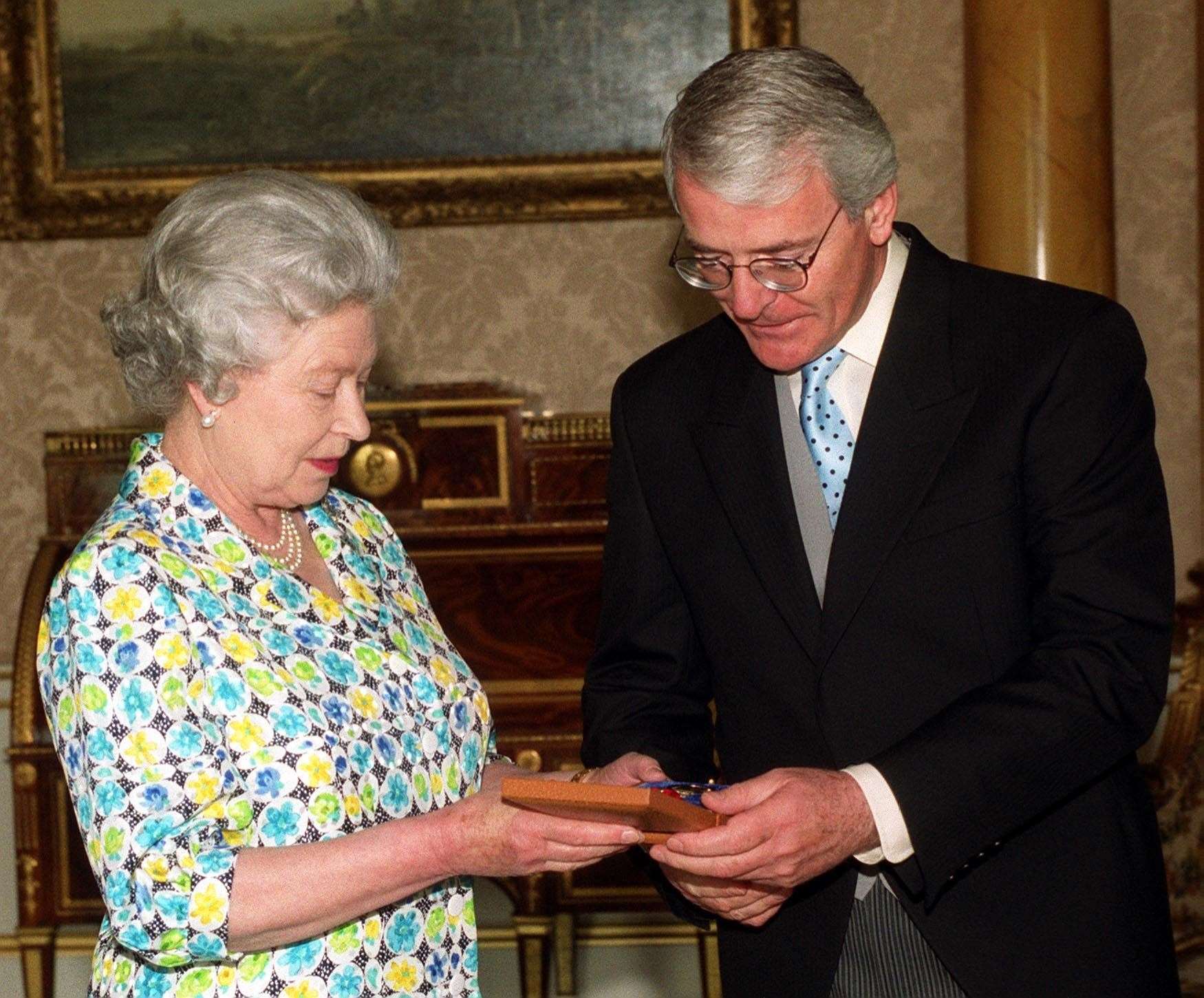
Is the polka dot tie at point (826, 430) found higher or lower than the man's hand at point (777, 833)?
higher

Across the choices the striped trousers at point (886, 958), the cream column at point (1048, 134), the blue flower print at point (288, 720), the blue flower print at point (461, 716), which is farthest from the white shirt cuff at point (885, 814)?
the cream column at point (1048, 134)

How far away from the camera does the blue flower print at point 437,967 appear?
2338 mm

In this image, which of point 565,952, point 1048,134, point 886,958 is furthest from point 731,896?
point 1048,134

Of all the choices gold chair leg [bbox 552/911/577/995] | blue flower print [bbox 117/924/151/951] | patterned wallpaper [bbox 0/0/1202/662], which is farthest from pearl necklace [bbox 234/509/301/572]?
patterned wallpaper [bbox 0/0/1202/662]

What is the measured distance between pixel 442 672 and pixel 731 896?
0.53 metres

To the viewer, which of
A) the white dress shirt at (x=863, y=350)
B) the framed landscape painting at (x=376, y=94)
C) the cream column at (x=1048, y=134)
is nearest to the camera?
the white dress shirt at (x=863, y=350)

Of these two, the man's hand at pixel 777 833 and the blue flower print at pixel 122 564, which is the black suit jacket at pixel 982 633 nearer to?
the man's hand at pixel 777 833

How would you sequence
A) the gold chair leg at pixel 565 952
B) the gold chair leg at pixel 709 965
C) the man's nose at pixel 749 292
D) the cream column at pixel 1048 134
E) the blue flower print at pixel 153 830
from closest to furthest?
1. the blue flower print at pixel 153 830
2. the man's nose at pixel 749 292
3. the gold chair leg at pixel 709 965
4. the gold chair leg at pixel 565 952
5. the cream column at pixel 1048 134

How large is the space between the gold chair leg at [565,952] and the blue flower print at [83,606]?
117 inches

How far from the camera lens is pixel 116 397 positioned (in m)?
5.47

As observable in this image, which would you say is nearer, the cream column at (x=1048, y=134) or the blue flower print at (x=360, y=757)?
the blue flower print at (x=360, y=757)

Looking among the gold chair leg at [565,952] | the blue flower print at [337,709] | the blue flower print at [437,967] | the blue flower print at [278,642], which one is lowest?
the gold chair leg at [565,952]

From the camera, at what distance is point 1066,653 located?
2168 mm

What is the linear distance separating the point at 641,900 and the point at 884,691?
2.55 meters
